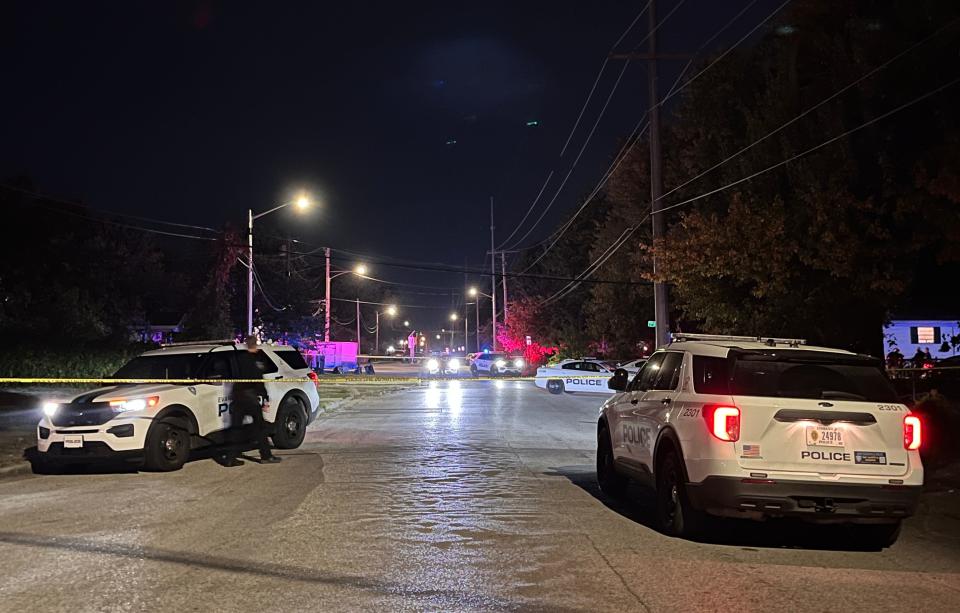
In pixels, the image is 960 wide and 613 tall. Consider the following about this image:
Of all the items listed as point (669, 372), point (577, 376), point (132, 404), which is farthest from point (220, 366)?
point (577, 376)

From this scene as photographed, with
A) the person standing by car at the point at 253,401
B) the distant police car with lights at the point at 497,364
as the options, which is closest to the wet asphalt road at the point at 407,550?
the person standing by car at the point at 253,401

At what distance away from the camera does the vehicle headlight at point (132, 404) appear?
11844 millimetres

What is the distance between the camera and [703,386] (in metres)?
7.64

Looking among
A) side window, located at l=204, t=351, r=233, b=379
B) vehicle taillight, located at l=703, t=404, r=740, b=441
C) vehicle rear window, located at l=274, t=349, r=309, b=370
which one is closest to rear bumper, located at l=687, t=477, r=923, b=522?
vehicle taillight, located at l=703, t=404, r=740, b=441

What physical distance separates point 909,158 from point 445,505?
1519cm

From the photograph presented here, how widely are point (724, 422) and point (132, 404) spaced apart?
8354 mm

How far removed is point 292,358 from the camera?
15.9 m

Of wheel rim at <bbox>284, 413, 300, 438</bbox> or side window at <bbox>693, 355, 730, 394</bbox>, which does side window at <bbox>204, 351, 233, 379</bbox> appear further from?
side window at <bbox>693, 355, 730, 394</bbox>

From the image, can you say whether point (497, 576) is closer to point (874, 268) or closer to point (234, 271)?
point (874, 268)

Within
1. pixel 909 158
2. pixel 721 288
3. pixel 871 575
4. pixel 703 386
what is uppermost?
pixel 909 158

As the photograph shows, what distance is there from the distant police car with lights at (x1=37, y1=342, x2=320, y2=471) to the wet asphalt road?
1.40 ft

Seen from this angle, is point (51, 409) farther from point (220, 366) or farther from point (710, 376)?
point (710, 376)

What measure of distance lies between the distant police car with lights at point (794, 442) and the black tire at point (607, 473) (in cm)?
214

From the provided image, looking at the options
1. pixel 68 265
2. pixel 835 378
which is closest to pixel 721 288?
pixel 835 378
